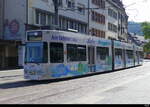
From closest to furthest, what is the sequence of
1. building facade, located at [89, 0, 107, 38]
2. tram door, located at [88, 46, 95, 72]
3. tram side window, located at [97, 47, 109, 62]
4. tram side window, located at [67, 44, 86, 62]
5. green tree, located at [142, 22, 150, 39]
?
tram side window, located at [67, 44, 86, 62], tram door, located at [88, 46, 95, 72], tram side window, located at [97, 47, 109, 62], building facade, located at [89, 0, 107, 38], green tree, located at [142, 22, 150, 39]

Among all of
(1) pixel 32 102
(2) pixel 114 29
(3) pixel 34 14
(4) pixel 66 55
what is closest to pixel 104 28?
(2) pixel 114 29

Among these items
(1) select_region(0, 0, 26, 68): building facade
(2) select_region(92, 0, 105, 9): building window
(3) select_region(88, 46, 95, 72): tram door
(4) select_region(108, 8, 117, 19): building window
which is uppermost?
(2) select_region(92, 0, 105, 9): building window

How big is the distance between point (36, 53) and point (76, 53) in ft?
12.5

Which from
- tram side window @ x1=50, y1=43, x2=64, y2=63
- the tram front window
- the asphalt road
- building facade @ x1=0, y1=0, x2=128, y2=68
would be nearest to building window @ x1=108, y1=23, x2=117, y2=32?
building facade @ x1=0, y1=0, x2=128, y2=68

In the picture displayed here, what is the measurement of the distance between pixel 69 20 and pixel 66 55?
27299 mm

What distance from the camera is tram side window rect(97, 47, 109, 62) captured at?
24438 millimetres

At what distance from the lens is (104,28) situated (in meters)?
61.7

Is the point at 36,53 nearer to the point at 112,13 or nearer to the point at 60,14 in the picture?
the point at 60,14

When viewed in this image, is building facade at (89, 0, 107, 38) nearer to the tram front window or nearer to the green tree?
the tram front window

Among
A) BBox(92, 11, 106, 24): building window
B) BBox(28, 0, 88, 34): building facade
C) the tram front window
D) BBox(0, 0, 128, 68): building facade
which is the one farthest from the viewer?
BBox(92, 11, 106, 24): building window

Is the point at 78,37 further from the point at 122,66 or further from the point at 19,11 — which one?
the point at 19,11

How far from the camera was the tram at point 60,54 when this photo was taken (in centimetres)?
1686

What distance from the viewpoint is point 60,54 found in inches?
705

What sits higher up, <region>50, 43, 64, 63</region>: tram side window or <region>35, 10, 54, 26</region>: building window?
<region>35, 10, 54, 26</region>: building window
